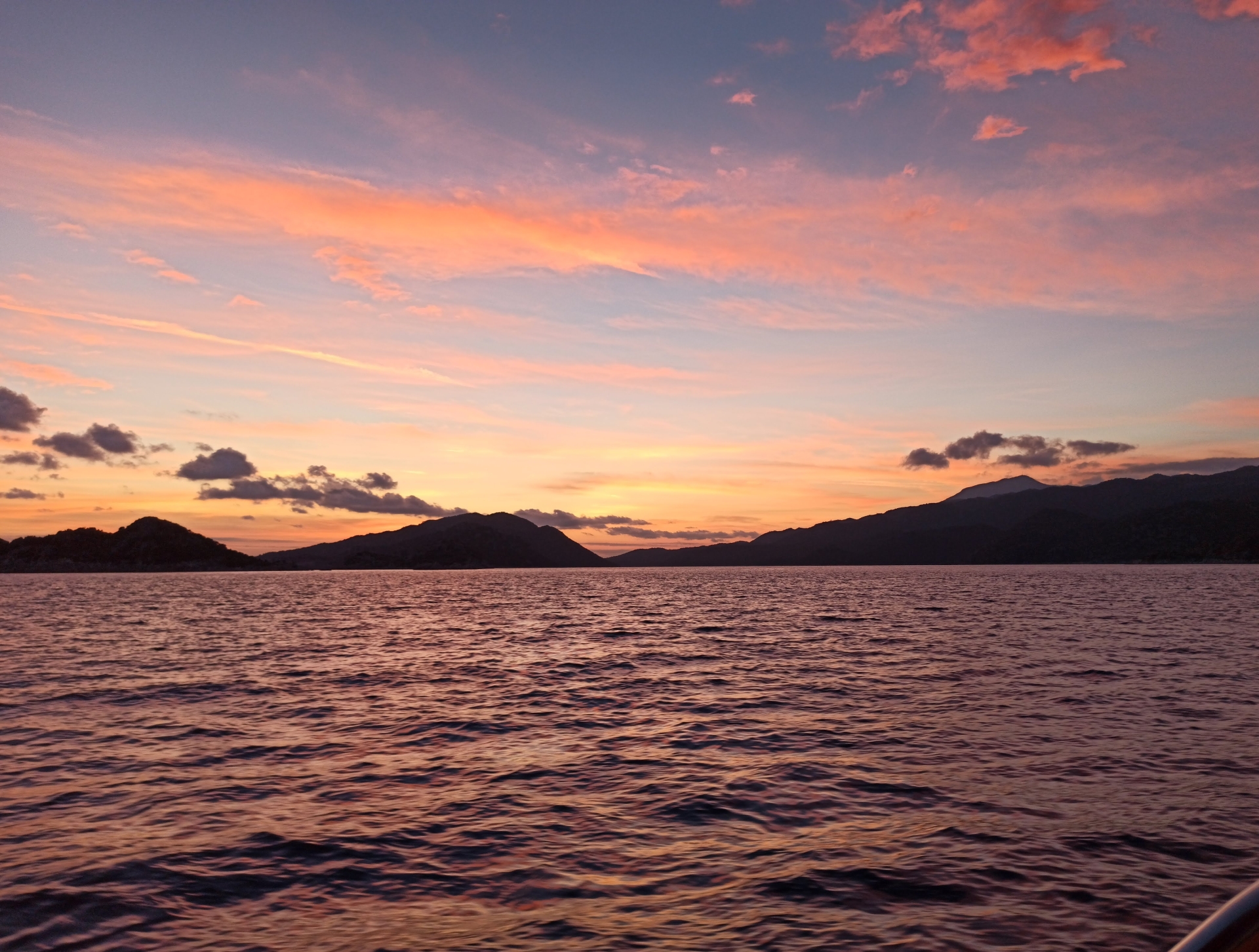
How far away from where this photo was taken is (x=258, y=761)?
21453 mm

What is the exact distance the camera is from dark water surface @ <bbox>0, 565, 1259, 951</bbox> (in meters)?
11.5

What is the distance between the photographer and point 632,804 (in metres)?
17.2

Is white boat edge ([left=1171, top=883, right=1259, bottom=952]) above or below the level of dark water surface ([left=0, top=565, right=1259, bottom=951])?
above

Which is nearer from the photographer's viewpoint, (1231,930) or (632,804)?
(1231,930)

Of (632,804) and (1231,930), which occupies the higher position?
(1231,930)

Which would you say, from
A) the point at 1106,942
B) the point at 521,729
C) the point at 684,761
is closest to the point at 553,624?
the point at 521,729

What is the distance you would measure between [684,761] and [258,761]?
11896 millimetres

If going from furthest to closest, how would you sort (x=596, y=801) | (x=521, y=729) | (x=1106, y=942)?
1. (x=521, y=729)
2. (x=596, y=801)
3. (x=1106, y=942)

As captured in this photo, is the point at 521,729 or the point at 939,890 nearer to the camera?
the point at 939,890

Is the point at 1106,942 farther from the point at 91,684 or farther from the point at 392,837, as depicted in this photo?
the point at 91,684

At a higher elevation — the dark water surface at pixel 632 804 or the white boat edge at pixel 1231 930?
the white boat edge at pixel 1231 930

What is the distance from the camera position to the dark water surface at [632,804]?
1147 centimetres

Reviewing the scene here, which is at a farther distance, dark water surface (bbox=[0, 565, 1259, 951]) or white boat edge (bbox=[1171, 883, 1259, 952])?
dark water surface (bbox=[0, 565, 1259, 951])

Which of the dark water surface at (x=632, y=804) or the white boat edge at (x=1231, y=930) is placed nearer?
the white boat edge at (x=1231, y=930)
